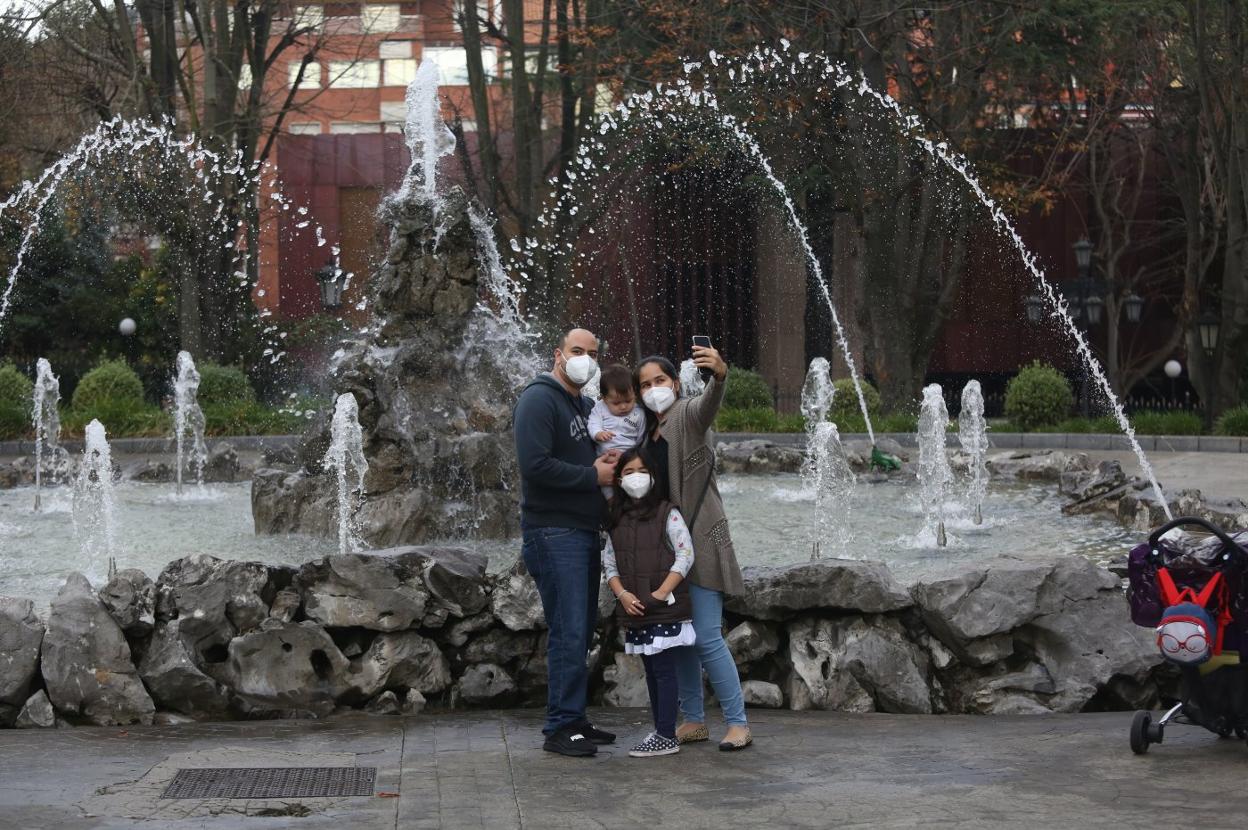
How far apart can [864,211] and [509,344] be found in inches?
544

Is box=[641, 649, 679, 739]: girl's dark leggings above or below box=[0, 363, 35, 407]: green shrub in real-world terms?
below

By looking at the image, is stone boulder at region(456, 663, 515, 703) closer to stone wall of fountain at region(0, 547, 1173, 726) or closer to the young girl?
stone wall of fountain at region(0, 547, 1173, 726)

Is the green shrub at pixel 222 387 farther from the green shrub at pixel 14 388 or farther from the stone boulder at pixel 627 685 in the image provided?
the stone boulder at pixel 627 685

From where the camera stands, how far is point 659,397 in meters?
6.32

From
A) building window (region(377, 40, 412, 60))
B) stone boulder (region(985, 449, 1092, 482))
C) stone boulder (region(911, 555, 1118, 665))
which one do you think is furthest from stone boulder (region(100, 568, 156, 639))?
building window (region(377, 40, 412, 60))

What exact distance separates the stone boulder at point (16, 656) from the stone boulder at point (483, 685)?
174 cm

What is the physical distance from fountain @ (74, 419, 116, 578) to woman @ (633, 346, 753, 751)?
17.0ft

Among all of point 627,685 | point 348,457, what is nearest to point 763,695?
point 627,685

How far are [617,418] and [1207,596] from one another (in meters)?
2.21

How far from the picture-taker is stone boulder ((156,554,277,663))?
7.05 metres

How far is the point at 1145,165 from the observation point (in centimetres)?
3272

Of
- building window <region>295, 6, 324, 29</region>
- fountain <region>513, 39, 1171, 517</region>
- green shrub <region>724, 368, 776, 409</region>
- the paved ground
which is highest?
building window <region>295, 6, 324, 29</region>

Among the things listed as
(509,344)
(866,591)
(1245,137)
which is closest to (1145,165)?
(1245,137)

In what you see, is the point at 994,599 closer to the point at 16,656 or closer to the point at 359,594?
the point at 359,594
